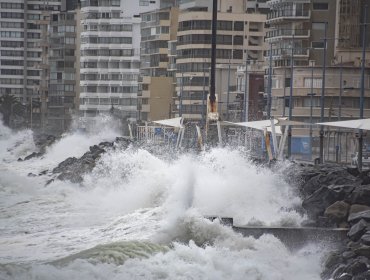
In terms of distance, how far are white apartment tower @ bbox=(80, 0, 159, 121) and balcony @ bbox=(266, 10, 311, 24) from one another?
44.0 m

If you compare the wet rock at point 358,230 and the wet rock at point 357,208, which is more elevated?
the wet rock at point 357,208

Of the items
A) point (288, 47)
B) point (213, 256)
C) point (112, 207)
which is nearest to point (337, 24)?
point (288, 47)

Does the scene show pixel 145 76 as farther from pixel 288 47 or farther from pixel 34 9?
pixel 34 9

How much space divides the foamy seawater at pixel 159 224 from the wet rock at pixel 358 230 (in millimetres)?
798

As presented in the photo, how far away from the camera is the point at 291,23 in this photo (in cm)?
7769

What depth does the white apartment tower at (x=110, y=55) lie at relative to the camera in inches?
4857

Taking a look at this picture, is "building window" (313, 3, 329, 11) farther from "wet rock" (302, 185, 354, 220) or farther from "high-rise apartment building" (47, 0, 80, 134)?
"high-rise apartment building" (47, 0, 80, 134)

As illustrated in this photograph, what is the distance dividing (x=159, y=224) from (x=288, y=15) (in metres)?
51.5

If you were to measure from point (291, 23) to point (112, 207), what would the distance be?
1706 inches

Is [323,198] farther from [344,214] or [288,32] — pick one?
[288,32]

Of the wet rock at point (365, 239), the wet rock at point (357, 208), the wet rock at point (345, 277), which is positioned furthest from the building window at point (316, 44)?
the wet rock at point (345, 277)

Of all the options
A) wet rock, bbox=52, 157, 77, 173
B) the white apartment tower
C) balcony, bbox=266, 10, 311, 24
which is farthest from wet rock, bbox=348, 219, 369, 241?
the white apartment tower

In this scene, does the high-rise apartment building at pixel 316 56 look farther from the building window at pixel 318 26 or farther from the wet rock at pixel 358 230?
the wet rock at pixel 358 230

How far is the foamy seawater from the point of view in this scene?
21677 millimetres
